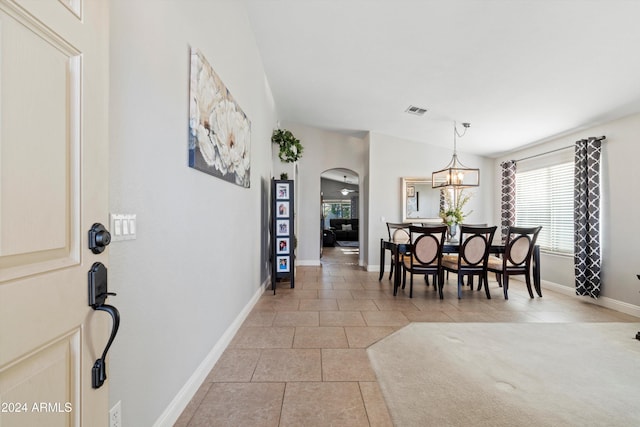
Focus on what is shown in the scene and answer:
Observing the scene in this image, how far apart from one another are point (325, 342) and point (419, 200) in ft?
15.3

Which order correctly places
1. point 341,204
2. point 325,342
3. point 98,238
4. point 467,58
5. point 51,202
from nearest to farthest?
point 51,202, point 98,238, point 325,342, point 467,58, point 341,204

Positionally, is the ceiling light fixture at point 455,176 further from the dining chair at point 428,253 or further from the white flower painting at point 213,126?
the white flower painting at point 213,126

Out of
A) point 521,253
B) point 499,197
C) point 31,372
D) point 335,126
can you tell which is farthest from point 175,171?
point 499,197

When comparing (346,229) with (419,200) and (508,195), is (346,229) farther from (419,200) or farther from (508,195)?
(508,195)

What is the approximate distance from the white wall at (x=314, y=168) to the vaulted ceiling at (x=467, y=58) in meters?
1.98

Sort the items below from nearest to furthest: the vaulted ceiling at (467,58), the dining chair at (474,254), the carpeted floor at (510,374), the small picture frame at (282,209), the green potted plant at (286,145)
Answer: the carpeted floor at (510,374)
the vaulted ceiling at (467,58)
the dining chair at (474,254)
the small picture frame at (282,209)
the green potted plant at (286,145)

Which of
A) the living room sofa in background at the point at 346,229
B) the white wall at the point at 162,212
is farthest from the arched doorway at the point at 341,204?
the white wall at the point at 162,212

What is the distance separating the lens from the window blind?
4746 mm

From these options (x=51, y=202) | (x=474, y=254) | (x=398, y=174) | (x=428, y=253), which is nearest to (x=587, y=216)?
(x=474, y=254)

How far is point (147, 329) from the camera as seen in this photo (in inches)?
56.7

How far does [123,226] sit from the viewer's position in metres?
1.25

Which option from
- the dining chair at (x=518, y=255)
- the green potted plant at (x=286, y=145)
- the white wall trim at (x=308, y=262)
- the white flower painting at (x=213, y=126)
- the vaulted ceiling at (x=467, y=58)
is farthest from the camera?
the white wall trim at (x=308, y=262)

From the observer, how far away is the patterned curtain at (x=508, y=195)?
19.4 ft

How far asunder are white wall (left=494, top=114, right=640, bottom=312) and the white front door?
517cm
